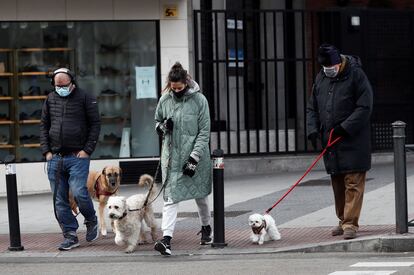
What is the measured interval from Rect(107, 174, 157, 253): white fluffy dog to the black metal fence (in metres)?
7.05

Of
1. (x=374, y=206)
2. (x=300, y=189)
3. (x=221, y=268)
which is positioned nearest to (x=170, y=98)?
(x=221, y=268)

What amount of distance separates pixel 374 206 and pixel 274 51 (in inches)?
229

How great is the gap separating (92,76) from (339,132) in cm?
774

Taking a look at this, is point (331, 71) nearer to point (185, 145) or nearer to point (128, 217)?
point (185, 145)

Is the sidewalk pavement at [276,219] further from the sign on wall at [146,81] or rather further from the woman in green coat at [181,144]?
the sign on wall at [146,81]

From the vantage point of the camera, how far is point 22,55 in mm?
16609

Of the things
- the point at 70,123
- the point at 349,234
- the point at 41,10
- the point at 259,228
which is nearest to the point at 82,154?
the point at 70,123

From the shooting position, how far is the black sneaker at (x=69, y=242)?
419 inches

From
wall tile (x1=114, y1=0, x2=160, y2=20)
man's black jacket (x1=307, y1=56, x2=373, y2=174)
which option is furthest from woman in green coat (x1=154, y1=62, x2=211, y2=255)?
wall tile (x1=114, y1=0, x2=160, y2=20)

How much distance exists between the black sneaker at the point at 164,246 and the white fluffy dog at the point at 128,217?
39cm

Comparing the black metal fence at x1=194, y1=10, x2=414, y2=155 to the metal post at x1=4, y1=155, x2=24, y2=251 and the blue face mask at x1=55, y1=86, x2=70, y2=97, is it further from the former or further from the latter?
the metal post at x1=4, y1=155, x2=24, y2=251

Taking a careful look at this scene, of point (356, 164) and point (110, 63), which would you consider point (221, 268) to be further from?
point (110, 63)

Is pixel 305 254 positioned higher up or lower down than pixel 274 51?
lower down

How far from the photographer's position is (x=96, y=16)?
1661 centimetres
